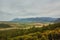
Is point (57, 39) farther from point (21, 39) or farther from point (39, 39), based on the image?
point (21, 39)

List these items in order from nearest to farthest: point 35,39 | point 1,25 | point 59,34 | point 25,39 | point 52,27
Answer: point 35,39 < point 25,39 < point 59,34 < point 52,27 < point 1,25

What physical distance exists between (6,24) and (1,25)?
2594 mm

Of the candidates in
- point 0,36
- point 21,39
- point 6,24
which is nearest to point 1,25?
point 6,24

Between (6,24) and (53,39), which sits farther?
(6,24)

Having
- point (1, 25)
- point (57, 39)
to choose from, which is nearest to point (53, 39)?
point (57, 39)

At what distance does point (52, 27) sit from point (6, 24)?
1733cm

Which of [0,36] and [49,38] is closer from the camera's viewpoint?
[49,38]

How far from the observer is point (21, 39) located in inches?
1081

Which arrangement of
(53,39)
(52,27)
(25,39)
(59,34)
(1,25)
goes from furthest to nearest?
(1,25) < (52,27) < (59,34) < (53,39) < (25,39)

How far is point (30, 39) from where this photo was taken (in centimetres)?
2680

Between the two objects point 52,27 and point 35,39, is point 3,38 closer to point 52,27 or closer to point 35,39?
point 35,39

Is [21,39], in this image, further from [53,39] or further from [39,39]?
[53,39]

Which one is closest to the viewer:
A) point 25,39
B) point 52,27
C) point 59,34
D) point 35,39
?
point 35,39

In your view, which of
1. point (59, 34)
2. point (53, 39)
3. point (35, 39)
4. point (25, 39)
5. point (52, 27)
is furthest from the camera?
point (52, 27)
